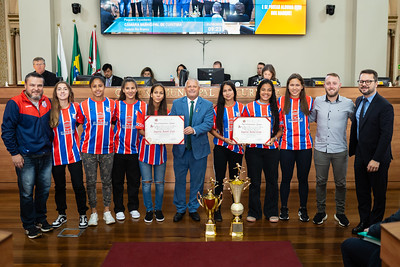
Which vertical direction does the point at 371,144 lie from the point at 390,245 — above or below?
above

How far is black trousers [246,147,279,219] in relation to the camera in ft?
12.3

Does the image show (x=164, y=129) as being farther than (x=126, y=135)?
No

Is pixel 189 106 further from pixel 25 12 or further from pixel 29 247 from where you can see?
pixel 25 12

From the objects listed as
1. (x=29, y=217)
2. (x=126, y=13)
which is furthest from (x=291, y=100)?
(x=126, y=13)

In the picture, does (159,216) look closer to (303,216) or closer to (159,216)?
(159,216)

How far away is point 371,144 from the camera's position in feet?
11.0

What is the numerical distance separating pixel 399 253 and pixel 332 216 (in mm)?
2498

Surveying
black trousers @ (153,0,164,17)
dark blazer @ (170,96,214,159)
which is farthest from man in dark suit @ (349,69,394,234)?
black trousers @ (153,0,164,17)

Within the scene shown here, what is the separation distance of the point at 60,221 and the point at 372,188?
298cm

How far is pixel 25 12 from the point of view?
7543 mm

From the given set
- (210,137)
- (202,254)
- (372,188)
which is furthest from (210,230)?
(210,137)

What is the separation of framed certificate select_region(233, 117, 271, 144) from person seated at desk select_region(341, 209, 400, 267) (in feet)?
4.73

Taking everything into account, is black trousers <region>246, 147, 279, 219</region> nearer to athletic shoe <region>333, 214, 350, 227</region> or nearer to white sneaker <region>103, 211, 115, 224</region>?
athletic shoe <region>333, 214, 350, 227</region>

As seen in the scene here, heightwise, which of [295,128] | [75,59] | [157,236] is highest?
[75,59]
